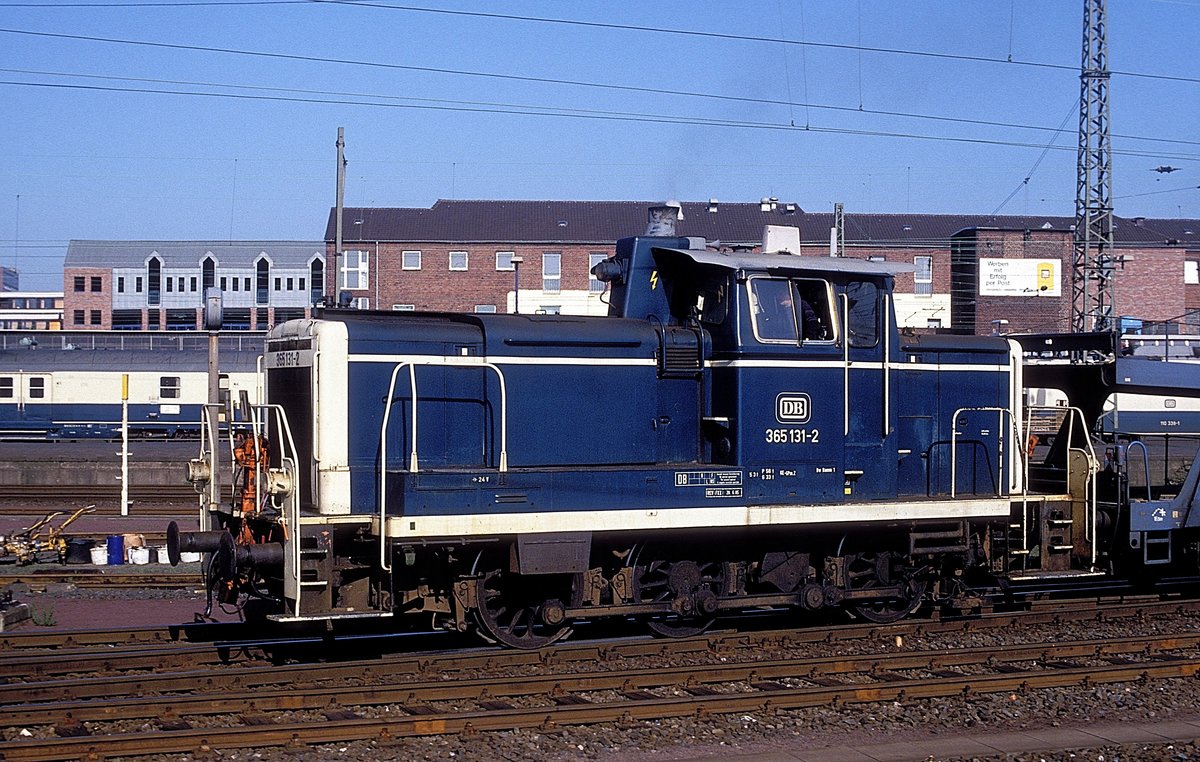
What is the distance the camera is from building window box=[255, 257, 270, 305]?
68.7 m

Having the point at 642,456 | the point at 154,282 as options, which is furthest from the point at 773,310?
the point at 154,282

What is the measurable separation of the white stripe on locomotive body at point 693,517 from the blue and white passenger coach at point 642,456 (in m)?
0.02

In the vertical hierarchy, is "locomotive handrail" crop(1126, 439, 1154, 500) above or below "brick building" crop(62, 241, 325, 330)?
below

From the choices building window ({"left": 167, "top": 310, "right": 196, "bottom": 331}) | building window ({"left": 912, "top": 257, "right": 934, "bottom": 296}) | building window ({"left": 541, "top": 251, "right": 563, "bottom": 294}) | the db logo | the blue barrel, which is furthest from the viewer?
building window ({"left": 167, "top": 310, "right": 196, "bottom": 331})

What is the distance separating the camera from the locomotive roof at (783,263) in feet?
32.6

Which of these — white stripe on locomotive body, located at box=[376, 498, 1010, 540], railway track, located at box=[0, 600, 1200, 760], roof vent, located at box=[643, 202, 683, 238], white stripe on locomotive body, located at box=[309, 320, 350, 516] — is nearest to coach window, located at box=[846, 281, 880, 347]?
white stripe on locomotive body, located at box=[376, 498, 1010, 540]

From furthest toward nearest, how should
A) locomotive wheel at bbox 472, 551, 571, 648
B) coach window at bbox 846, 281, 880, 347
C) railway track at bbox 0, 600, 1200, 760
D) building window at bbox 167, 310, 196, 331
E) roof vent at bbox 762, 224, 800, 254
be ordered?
building window at bbox 167, 310, 196, 331, roof vent at bbox 762, 224, 800, 254, coach window at bbox 846, 281, 880, 347, locomotive wheel at bbox 472, 551, 571, 648, railway track at bbox 0, 600, 1200, 760

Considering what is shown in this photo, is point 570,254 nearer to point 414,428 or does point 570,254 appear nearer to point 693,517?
point 693,517

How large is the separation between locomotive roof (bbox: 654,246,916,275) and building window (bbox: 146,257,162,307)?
66277 millimetres

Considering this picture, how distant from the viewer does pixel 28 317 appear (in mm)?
96312

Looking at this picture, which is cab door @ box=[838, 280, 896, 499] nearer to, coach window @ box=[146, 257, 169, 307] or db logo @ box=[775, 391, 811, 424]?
db logo @ box=[775, 391, 811, 424]

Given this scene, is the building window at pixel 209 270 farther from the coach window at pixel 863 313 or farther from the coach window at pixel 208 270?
the coach window at pixel 863 313

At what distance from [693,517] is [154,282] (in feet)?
223

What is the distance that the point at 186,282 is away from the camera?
228ft
